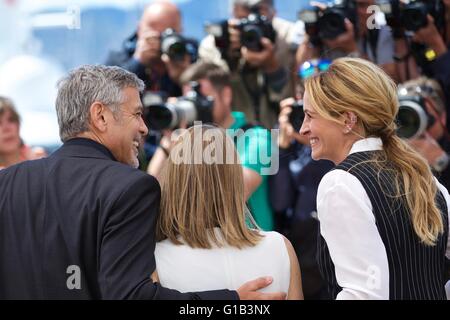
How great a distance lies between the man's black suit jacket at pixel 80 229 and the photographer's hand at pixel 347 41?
6.37 ft

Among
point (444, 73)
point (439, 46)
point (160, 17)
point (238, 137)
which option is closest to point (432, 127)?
point (444, 73)

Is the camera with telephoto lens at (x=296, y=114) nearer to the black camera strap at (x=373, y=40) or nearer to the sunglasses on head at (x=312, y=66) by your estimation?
the sunglasses on head at (x=312, y=66)

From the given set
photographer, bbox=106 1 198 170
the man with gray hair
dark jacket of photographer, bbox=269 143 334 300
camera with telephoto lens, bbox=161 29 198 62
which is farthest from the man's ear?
camera with telephoto lens, bbox=161 29 198 62

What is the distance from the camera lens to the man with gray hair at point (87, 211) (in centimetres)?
193

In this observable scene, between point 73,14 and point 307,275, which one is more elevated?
point 73,14

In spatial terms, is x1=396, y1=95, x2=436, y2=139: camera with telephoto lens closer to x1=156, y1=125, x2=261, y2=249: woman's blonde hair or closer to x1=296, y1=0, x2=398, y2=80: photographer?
x1=296, y1=0, x2=398, y2=80: photographer

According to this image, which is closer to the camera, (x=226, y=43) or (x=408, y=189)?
(x=408, y=189)

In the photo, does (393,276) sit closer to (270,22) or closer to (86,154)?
(86,154)

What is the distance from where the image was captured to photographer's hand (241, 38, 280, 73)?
4.17 meters

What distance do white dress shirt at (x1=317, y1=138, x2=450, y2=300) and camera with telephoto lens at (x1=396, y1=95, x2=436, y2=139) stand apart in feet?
4.61

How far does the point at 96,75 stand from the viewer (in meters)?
2.15

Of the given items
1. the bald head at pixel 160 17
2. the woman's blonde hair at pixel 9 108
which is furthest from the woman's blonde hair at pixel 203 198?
the bald head at pixel 160 17
